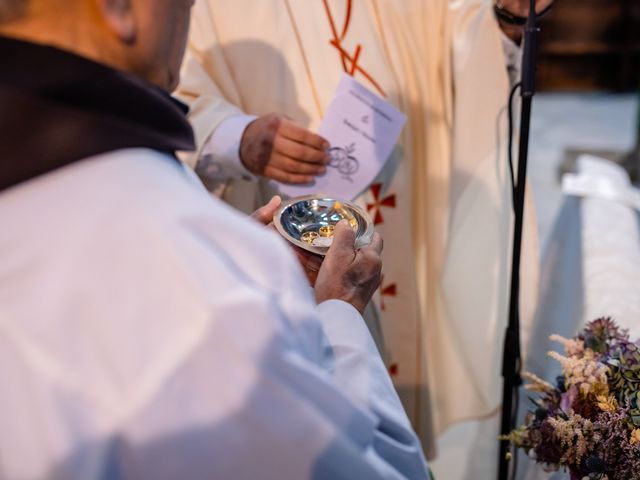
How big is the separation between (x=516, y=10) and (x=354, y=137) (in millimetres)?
440

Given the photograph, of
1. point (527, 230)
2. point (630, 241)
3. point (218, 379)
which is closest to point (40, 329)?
point (218, 379)

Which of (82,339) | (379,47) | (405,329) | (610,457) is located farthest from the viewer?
(405,329)

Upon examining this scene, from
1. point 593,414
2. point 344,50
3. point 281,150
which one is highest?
point 344,50

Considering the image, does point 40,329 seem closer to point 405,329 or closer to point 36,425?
point 36,425

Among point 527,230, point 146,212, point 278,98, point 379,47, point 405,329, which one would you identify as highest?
point 146,212

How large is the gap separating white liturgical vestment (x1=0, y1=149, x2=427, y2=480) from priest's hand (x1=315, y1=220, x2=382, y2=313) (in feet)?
0.90

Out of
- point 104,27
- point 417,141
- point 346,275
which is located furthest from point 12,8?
point 417,141

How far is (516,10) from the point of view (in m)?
1.55

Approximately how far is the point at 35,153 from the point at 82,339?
0.18m

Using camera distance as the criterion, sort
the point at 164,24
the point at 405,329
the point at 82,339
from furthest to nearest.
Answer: the point at 405,329, the point at 164,24, the point at 82,339

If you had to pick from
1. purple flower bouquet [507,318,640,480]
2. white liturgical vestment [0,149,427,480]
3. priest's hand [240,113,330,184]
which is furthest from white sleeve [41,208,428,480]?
priest's hand [240,113,330,184]

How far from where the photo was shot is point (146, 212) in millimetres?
637

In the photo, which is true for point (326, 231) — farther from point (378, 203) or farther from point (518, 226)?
point (378, 203)

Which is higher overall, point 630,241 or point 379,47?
point 379,47
